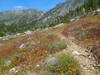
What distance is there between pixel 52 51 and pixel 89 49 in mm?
3081

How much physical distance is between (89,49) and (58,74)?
669 centimetres

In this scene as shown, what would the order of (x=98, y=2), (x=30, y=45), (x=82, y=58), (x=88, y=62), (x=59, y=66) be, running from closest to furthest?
(x=59, y=66) → (x=88, y=62) → (x=82, y=58) → (x=30, y=45) → (x=98, y=2)

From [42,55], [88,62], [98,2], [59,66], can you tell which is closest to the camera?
[59,66]

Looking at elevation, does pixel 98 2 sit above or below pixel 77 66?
above

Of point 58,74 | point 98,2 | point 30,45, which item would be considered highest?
point 98,2

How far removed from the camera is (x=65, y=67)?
11.7m

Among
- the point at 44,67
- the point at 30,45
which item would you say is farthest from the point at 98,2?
the point at 44,67

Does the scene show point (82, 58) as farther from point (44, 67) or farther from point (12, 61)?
point (12, 61)

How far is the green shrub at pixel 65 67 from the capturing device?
11410 millimetres

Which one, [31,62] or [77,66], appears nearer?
[77,66]

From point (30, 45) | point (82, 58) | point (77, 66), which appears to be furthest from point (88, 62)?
point (30, 45)

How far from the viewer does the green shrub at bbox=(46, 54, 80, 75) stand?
449 inches

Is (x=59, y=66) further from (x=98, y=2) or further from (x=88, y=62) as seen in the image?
(x=98, y=2)

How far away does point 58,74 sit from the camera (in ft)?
37.4
